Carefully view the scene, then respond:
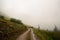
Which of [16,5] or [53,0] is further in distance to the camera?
[16,5]

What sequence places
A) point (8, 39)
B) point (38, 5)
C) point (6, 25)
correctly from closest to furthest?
point (8, 39) < point (6, 25) < point (38, 5)

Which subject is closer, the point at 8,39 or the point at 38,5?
the point at 8,39

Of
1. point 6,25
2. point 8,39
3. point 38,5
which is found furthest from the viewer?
point 38,5

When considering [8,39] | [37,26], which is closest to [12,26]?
[8,39]

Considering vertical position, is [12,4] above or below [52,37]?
above

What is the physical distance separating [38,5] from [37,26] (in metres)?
0.24

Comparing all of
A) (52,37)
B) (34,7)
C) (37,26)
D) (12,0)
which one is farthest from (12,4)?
(52,37)

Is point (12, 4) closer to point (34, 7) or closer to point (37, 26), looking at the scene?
point (34, 7)

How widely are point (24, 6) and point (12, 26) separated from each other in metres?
0.30

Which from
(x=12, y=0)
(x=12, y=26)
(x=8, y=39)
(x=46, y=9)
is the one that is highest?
(x=12, y=0)

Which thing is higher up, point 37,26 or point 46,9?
point 46,9

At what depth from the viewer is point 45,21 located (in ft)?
4.52

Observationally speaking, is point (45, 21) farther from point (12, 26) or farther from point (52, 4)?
point (12, 26)

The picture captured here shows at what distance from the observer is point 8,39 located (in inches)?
45.2
